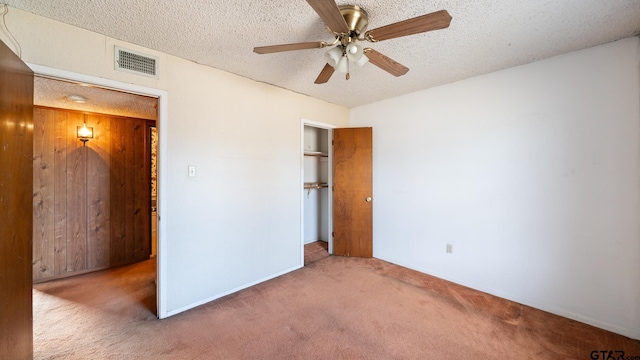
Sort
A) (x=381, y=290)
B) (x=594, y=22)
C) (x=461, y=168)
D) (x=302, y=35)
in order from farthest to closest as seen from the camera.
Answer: (x=461, y=168) → (x=381, y=290) → (x=302, y=35) → (x=594, y=22)

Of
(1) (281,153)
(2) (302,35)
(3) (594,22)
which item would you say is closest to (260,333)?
(1) (281,153)

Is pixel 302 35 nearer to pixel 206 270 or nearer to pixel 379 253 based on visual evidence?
pixel 206 270

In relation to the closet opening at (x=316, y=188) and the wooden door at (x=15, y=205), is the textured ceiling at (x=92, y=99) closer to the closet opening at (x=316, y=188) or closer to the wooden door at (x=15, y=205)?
the wooden door at (x=15, y=205)

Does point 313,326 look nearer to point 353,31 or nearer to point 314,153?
point 353,31

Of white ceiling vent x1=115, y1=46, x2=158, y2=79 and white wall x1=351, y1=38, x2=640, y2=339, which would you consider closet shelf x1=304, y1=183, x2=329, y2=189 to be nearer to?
white wall x1=351, y1=38, x2=640, y2=339

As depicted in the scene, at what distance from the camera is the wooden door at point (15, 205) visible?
1.31 meters

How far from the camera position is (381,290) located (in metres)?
2.72

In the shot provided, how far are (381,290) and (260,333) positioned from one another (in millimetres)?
1403

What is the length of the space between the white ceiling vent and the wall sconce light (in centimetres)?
200

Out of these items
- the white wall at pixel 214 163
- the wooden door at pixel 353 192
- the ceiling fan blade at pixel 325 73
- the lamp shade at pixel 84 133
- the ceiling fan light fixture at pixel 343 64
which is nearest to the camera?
the ceiling fan light fixture at pixel 343 64

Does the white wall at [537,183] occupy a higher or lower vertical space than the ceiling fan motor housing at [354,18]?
lower

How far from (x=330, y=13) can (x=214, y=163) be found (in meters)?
1.86

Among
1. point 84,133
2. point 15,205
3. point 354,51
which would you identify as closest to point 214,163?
point 15,205

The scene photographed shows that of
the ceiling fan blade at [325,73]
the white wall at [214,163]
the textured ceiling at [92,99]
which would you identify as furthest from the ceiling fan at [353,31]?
the textured ceiling at [92,99]
